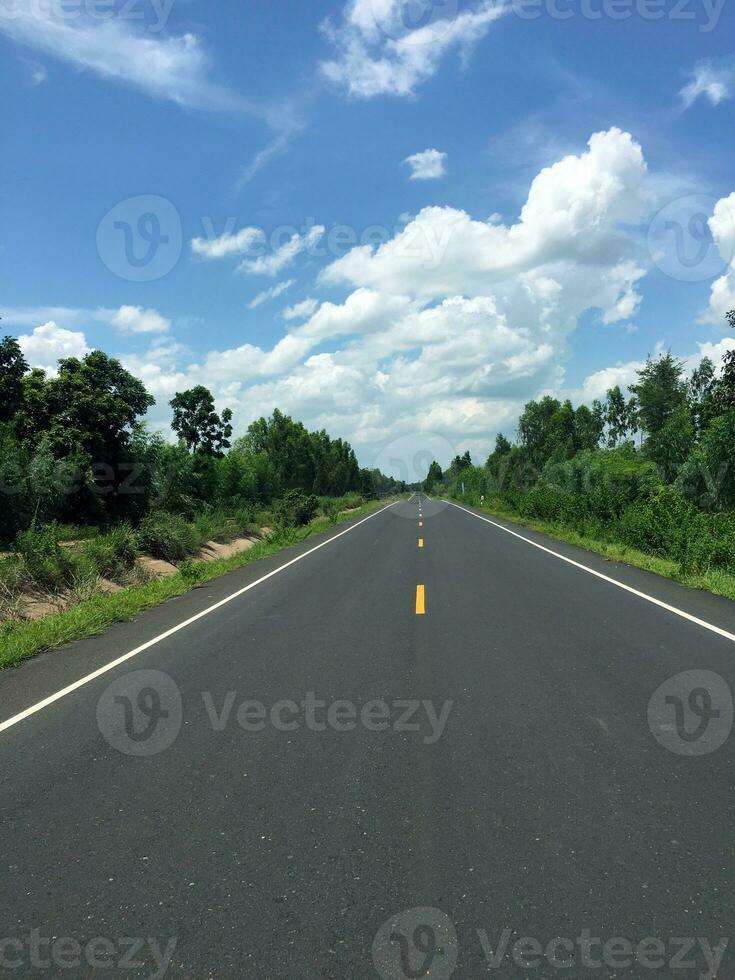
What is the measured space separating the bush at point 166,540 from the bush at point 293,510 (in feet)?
47.7

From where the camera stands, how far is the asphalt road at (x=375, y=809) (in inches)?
116

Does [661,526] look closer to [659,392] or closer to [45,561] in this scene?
[45,561]

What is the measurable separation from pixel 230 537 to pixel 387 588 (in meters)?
17.9

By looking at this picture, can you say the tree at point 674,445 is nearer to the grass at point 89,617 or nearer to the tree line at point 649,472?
the tree line at point 649,472

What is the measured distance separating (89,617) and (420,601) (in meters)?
5.57

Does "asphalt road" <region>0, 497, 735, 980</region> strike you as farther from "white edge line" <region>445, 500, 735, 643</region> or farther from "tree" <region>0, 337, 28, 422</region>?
"tree" <region>0, 337, 28, 422</region>

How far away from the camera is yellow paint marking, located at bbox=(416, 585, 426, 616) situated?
10.8 m

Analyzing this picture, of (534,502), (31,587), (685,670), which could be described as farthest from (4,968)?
(534,502)

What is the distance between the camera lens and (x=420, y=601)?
11.8 m

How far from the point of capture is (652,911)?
121 inches

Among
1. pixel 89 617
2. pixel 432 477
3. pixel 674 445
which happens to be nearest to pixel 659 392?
pixel 674 445

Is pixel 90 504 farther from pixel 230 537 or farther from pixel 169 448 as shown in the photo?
pixel 169 448

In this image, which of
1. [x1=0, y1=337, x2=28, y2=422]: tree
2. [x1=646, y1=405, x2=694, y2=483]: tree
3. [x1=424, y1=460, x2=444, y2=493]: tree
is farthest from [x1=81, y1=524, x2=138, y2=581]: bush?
[x1=424, y1=460, x2=444, y2=493]: tree

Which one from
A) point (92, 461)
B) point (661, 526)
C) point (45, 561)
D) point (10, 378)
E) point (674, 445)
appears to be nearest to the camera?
point (45, 561)
